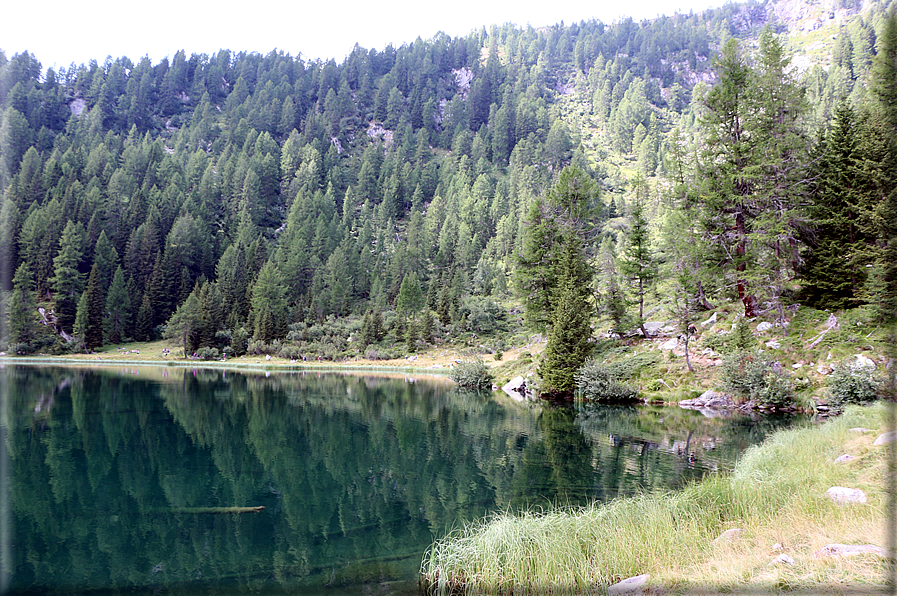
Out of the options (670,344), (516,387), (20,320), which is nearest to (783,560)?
(670,344)

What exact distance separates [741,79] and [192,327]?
71.8 m

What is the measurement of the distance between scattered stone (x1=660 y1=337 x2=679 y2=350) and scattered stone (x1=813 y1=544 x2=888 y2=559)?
28.5 metres

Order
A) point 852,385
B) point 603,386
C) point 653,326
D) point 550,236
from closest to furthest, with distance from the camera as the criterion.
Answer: point 852,385
point 603,386
point 653,326
point 550,236

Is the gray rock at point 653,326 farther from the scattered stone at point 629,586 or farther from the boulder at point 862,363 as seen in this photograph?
the scattered stone at point 629,586

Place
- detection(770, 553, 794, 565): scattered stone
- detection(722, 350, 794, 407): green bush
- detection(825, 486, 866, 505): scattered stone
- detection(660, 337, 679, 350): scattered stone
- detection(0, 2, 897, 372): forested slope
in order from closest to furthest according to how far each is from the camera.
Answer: detection(770, 553, 794, 565): scattered stone < detection(825, 486, 866, 505): scattered stone < detection(722, 350, 794, 407): green bush < detection(0, 2, 897, 372): forested slope < detection(660, 337, 679, 350): scattered stone

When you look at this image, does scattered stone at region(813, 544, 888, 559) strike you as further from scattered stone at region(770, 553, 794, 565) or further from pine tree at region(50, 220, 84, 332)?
pine tree at region(50, 220, 84, 332)

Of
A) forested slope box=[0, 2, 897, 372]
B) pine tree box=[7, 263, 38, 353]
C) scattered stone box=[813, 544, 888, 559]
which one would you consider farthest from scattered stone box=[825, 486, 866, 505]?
pine tree box=[7, 263, 38, 353]

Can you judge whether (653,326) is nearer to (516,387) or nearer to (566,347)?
(566,347)

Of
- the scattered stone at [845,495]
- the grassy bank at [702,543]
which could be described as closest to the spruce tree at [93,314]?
the grassy bank at [702,543]

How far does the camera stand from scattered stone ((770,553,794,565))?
5646 millimetres

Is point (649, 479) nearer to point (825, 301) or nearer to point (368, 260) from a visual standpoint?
point (825, 301)

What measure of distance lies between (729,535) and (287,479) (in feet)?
38.1

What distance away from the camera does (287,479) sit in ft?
47.2

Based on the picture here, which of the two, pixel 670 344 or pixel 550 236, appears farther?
pixel 550 236
